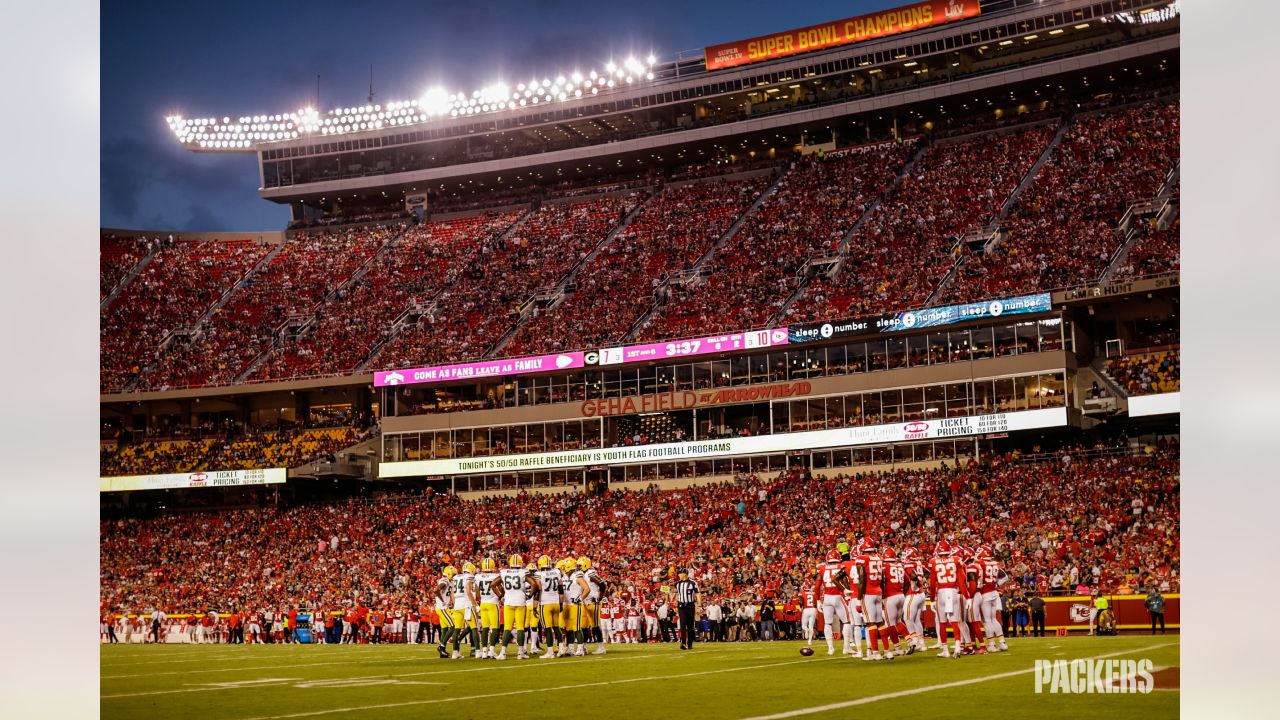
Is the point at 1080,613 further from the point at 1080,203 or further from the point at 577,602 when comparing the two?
the point at 1080,203

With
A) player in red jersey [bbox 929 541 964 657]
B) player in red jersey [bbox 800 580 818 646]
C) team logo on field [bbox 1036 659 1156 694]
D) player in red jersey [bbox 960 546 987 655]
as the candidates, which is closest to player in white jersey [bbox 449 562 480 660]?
player in red jersey [bbox 800 580 818 646]

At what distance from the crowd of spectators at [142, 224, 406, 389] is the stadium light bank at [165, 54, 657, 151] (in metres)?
3.91

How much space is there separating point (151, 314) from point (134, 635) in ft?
58.2

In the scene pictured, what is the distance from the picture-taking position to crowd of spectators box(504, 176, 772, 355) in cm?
3584

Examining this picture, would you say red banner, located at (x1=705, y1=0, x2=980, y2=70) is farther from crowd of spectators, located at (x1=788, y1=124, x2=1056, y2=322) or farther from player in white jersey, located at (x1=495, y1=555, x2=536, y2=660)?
player in white jersey, located at (x1=495, y1=555, x2=536, y2=660)

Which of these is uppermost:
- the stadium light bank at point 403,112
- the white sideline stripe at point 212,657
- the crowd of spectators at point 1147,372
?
the stadium light bank at point 403,112

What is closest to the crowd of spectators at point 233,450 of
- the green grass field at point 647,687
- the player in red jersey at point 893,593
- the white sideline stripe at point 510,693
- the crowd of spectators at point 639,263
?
the crowd of spectators at point 639,263

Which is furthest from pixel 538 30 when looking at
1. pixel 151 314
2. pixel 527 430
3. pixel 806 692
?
pixel 806 692

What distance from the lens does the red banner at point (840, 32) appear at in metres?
→ 39.8

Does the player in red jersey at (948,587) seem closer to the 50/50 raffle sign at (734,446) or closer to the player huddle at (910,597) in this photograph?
the player huddle at (910,597)

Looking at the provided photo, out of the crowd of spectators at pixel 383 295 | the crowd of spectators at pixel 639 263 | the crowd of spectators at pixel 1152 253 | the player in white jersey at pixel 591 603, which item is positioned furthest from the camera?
the crowd of spectators at pixel 383 295

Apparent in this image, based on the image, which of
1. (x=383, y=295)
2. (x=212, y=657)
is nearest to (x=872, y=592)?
(x=212, y=657)

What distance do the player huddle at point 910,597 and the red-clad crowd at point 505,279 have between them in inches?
947
